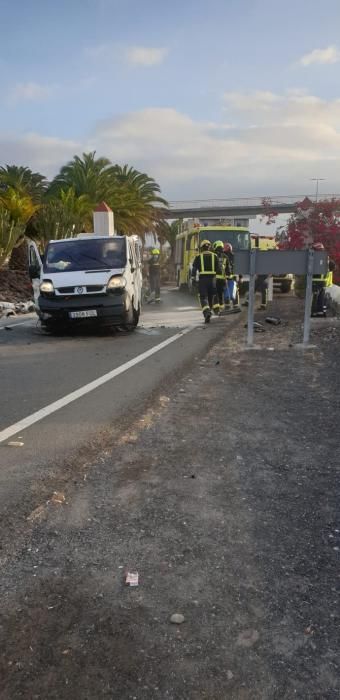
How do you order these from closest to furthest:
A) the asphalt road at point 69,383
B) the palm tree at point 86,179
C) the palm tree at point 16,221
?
the asphalt road at point 69,383 < the palm tree at point 16,221 < the palm tree at point 86,179

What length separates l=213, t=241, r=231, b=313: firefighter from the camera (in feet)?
43.3

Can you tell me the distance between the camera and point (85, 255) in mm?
11305

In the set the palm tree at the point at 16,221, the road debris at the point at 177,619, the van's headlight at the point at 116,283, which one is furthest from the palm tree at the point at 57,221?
the road debris at the point at 177,619

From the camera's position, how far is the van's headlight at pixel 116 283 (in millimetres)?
10531

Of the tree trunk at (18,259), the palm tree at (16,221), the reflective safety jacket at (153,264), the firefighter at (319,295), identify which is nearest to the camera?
the firefighter at (319,295)

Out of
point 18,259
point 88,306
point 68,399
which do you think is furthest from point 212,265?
point 18,259

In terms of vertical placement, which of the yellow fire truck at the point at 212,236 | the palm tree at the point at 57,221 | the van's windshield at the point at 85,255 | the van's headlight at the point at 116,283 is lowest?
the van's headlight at the point at 116,283

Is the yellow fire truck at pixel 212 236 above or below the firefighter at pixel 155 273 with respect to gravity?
above

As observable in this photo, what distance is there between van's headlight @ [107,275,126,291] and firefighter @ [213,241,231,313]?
314 cm

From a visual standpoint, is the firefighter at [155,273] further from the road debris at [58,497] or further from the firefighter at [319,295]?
the road debris at [58,497]

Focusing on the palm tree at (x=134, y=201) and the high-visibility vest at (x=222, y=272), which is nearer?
the high-visibility vest at (x=222, y=272)

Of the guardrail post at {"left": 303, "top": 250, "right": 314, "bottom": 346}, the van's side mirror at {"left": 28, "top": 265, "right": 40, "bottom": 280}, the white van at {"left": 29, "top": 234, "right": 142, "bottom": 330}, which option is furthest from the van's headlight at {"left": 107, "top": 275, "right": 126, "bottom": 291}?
the guardrail post at {"left": 303, "top": 250, "right": 314, "bottom": 346}

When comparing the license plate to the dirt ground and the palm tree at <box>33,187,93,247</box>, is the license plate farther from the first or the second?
the palm tree at <box>33,187,93,247</box>

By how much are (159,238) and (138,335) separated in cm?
3266
